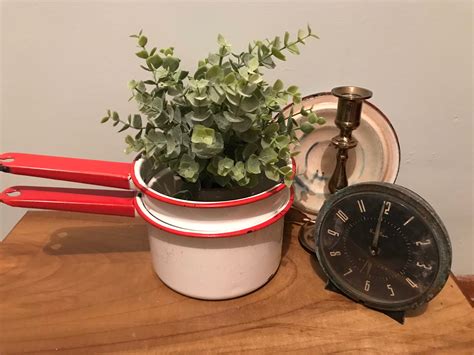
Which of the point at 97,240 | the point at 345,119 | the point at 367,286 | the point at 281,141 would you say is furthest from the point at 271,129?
the point at 97,240

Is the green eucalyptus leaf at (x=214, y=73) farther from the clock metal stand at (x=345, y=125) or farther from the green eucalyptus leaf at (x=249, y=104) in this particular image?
the clock metal stand at (x=345, y=125)

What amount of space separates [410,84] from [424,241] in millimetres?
329

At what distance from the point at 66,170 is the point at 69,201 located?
43 millimetres

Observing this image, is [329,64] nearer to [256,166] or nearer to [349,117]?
[349,117]

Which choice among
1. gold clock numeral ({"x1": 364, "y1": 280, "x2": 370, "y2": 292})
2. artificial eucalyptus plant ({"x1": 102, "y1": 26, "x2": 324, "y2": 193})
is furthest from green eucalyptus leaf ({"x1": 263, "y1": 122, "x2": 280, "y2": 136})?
gold clock numeral ({"x1": 364, "y1": 280, "x2": 370, "y2": 292})

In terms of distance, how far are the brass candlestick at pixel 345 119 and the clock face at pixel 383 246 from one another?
0.27ft

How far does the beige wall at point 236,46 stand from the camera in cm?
68

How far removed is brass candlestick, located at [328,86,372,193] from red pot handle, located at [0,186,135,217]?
11.3 inches

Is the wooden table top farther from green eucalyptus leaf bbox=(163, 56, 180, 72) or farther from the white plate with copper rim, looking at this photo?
green eucalyptus leaf bbox=(163, 56, 180, 72)

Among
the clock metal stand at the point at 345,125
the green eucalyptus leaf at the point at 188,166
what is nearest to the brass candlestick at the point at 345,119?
the clock metal stand at the point at 345,125

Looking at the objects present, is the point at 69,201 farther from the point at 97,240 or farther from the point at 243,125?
the point at 243,125

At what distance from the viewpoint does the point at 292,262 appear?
0.63 m

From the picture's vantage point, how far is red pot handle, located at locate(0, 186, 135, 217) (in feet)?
1.86

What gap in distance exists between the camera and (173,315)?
0.53 meters
